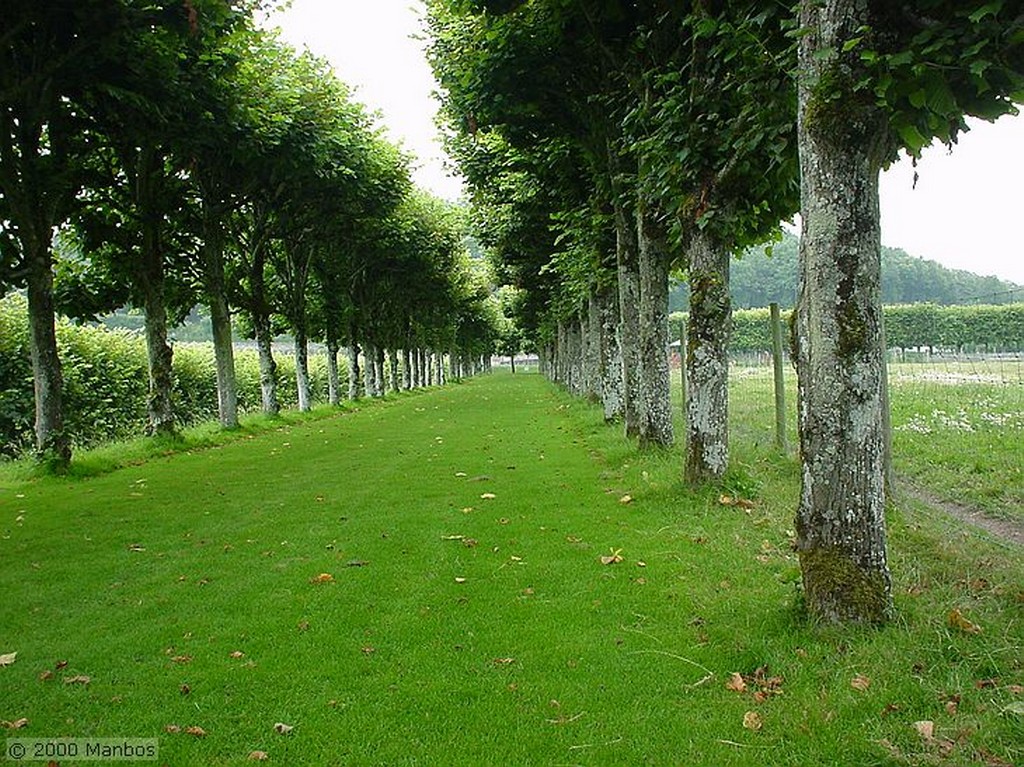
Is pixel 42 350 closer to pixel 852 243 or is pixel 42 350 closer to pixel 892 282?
pixel 852 243

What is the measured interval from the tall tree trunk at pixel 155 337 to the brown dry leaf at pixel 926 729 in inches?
688

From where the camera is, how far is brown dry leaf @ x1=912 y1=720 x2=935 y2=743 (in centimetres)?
354

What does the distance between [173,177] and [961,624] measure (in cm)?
2070

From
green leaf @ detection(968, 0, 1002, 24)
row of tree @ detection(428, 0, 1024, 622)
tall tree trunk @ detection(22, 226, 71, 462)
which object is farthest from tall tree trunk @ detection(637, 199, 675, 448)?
tall tree trunk @ detection(22, 226, 71, 462)

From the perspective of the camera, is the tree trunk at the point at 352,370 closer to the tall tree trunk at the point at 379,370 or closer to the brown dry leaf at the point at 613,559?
the tall tree trunk at the point at 379,370

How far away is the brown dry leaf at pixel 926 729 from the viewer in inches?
140

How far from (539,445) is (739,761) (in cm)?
1249

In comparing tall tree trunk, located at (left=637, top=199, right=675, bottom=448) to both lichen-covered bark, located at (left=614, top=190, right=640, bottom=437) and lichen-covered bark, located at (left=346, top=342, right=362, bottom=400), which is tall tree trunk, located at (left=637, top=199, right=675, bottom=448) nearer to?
lichen-covered bark, located at (left=614, top=190, right=640, bottom=437)

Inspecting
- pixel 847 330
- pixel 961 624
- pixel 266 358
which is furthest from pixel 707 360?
pixel 266 358

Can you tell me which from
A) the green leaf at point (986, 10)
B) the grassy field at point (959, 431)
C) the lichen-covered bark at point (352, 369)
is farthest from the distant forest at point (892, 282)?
the green leaf at point (986, 10)

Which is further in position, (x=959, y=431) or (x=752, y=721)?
(x=959, y=431)

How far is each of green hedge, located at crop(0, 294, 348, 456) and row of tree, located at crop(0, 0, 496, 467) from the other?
1.58m

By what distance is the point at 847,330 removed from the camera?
4793 millimetres

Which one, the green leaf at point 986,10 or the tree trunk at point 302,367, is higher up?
the green leaf at point 986,10
